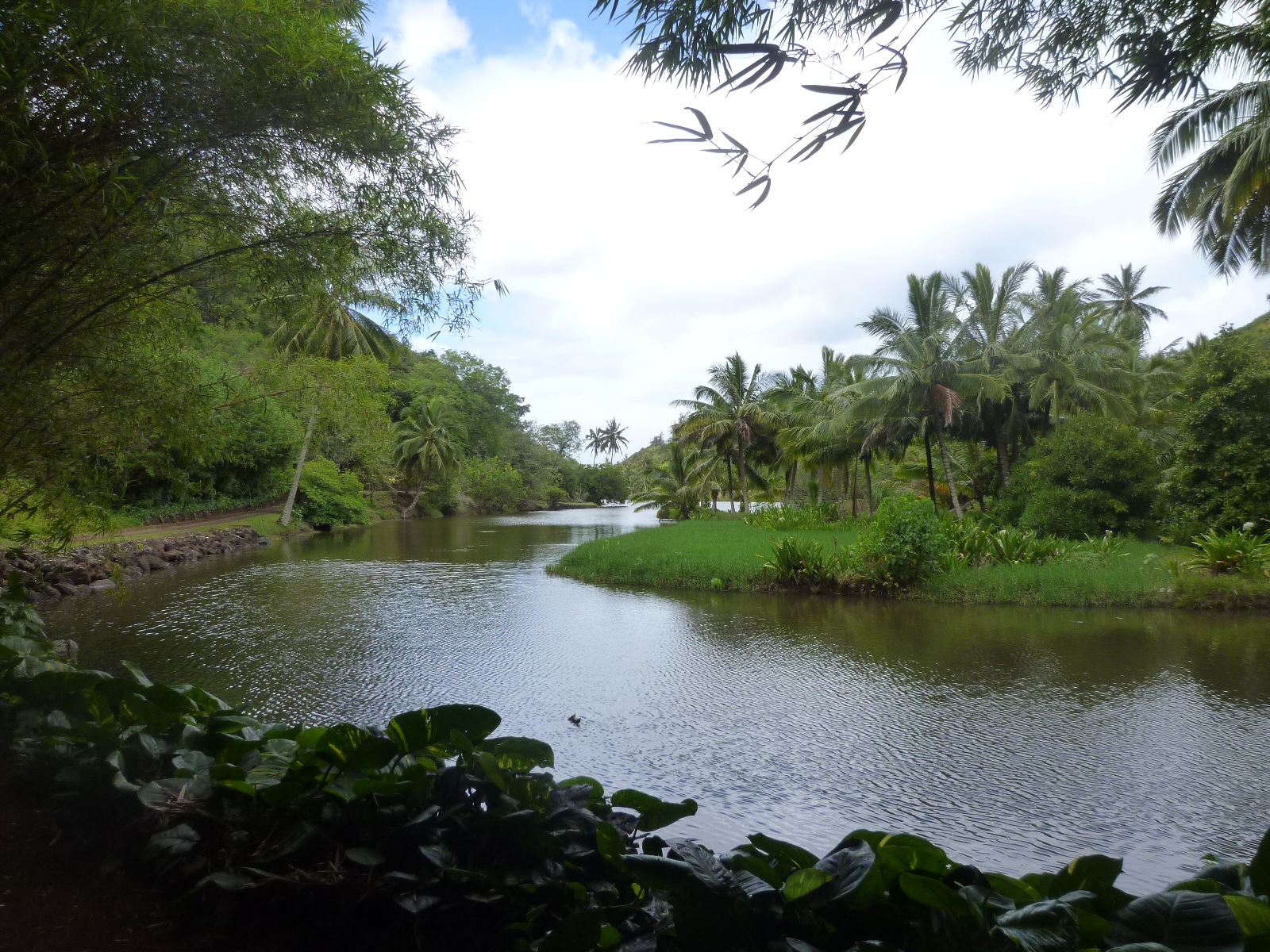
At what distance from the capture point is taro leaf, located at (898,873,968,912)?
1.17m

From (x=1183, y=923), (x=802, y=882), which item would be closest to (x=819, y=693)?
(x=802, y=882)

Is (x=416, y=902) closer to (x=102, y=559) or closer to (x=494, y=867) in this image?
(x=494, y=867)

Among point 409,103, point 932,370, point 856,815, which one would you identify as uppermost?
point 932,370

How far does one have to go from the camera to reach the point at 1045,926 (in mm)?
1151

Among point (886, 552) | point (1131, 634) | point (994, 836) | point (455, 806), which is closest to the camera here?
point (455, 806)

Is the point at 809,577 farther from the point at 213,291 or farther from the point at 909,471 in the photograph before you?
the point at 909,471

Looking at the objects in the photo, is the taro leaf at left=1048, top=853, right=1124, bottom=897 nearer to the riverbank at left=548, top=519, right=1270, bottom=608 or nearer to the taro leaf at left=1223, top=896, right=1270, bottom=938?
the taro leaf at left=1223, top=896, right=1270, bottom=938

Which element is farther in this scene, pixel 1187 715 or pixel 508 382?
pixel 508 382

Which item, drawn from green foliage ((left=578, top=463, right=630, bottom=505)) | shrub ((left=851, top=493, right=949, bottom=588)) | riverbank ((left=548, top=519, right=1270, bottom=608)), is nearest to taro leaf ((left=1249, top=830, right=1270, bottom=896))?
riverbank ((left=548, top=519, right=1270, bottom=608))

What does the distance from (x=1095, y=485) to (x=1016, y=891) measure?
51.5ft

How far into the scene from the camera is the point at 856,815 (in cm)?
316

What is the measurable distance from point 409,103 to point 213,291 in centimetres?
175

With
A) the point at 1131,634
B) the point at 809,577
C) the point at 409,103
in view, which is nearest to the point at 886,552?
the point at 809,577

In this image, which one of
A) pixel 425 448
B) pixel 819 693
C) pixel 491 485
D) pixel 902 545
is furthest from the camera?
pixel 491 485
